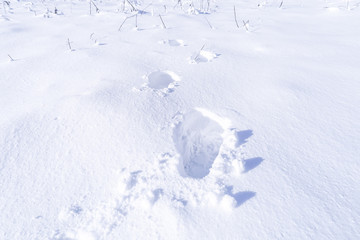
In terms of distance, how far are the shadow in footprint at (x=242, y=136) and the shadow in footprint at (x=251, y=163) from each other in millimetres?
97

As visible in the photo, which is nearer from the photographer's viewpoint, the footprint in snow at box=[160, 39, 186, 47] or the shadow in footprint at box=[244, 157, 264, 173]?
the shadow in footprint at box=[244, 157, 264, 173]

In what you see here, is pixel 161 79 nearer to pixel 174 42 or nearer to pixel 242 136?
pixel 174 42

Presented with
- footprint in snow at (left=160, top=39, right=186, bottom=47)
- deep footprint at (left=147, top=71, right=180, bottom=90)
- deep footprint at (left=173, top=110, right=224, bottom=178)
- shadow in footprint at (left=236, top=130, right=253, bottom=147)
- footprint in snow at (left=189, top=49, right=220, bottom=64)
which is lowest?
deep footprint at (left=173, top=110, right=224, bottom=178)

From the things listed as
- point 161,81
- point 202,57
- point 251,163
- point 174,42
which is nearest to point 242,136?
point 251,163

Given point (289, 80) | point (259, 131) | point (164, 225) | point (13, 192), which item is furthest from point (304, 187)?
point (13, 192)

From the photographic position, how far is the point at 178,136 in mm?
1256

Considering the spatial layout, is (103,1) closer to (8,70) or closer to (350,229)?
(8,70)

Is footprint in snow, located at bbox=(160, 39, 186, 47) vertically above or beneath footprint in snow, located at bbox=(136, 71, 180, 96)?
above

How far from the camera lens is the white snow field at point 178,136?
2.94ft

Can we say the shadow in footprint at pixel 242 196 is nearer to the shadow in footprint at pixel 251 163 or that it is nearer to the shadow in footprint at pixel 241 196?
the shadow in footprint at pixel 241 196

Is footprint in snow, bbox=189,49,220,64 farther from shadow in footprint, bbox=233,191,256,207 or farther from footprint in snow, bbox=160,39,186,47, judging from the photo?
shadow in footprint, bbox=233,191,256,207

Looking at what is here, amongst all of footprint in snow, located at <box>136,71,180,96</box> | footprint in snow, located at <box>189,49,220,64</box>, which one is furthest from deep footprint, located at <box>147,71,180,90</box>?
footprint in snow, located at <box>189,49,220,64</box>

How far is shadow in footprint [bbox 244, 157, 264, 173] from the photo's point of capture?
1.04 meters

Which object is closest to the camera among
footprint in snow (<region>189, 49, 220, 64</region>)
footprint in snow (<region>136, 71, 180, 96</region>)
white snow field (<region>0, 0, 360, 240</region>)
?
white snow field (<region>0, 0, 360, 240</region>)
